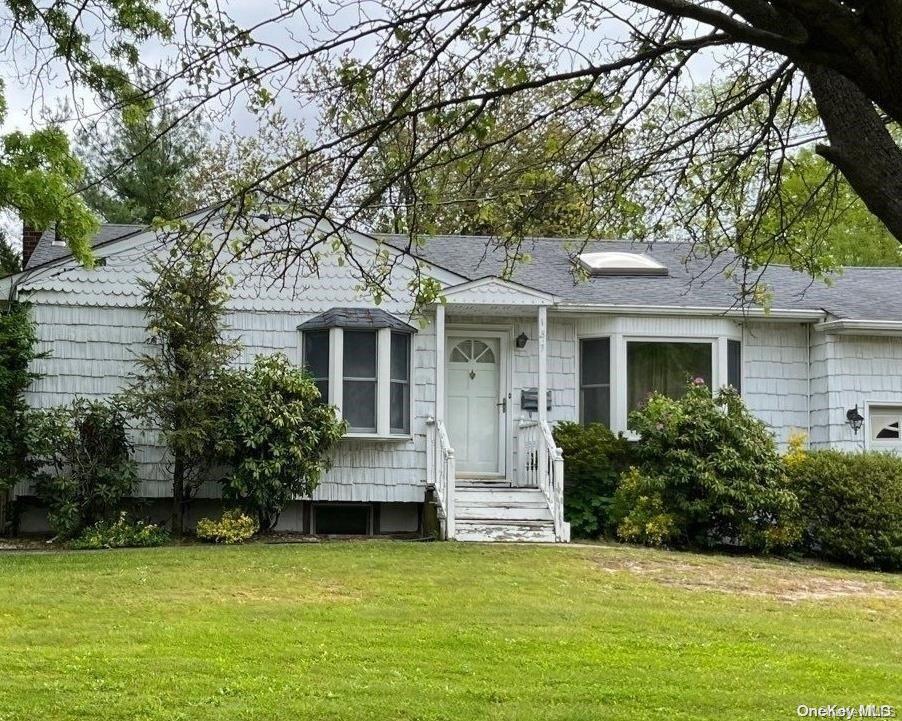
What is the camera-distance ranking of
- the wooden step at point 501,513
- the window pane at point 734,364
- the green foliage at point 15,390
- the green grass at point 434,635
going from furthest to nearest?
the window pane at point 734,364 → the wooden step at point 501,513 → the green foliage at point 15,390 → the green grass at point 434,635

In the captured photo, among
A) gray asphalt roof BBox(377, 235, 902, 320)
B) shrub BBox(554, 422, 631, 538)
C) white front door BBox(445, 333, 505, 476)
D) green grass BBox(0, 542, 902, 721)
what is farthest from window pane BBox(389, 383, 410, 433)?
green grass BBox(0, 542, 902, 721)

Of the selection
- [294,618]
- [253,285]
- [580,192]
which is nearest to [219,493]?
[253,285]

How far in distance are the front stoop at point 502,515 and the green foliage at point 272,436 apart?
187 cm

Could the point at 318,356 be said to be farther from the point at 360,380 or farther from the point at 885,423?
the point at 885,423

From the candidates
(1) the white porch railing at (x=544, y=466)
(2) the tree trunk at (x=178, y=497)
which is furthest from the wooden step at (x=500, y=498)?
(2) the tree trunk at (x=178, y=497)

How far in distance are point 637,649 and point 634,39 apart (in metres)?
4.26

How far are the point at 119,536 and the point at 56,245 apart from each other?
6.25m

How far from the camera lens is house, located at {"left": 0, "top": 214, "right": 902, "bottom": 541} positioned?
1516 centimetres

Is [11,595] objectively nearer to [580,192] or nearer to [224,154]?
[580,192]

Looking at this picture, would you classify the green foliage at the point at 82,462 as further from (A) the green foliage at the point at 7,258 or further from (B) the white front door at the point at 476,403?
(A) the green foliage at the point at 7,258

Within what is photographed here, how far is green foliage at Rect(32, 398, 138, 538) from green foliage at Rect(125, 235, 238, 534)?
1.57 ft

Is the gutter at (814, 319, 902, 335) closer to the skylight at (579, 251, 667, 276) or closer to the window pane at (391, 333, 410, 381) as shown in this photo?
the skylight at (579, 251, 667, 276)

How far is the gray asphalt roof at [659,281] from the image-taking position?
16.3 metres

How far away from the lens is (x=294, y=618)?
9148mm
